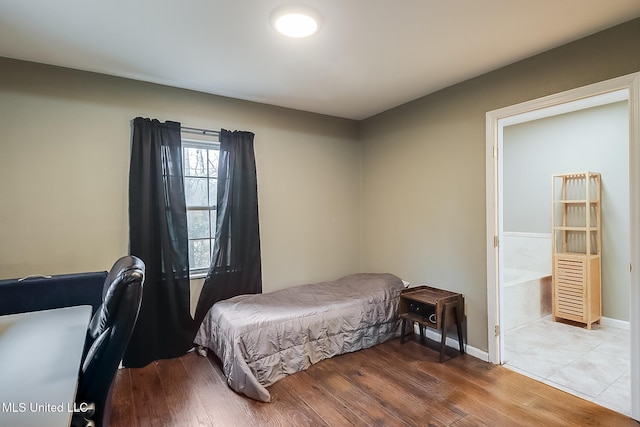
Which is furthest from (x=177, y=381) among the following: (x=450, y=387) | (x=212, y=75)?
(x=212, y=75)

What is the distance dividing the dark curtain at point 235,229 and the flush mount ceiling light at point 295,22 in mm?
1427

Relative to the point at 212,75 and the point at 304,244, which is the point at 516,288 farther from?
the point at 212,75

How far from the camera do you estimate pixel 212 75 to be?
2.68 m

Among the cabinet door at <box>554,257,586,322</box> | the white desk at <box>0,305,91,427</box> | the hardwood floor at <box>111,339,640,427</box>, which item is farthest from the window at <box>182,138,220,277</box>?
the cabinet door at <box>554,257,586,322</box>

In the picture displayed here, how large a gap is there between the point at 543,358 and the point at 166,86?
4.25m

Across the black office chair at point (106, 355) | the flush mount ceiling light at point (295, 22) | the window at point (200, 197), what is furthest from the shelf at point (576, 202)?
the black office chair at point (106, 355)

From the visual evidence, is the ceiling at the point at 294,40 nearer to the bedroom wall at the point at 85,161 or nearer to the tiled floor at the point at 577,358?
the bedroom wall at the point at 85,161

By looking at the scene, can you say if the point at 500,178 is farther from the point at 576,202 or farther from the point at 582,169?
the point at 582,169

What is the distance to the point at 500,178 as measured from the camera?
2.71m

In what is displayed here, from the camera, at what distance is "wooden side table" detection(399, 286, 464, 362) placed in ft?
8.99

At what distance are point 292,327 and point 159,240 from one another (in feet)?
4.66

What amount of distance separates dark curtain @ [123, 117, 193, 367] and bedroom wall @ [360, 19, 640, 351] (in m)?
2.27

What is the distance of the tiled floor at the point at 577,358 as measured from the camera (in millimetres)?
2283

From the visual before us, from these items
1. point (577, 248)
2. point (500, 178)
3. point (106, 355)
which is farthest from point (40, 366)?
point (577, 248)
